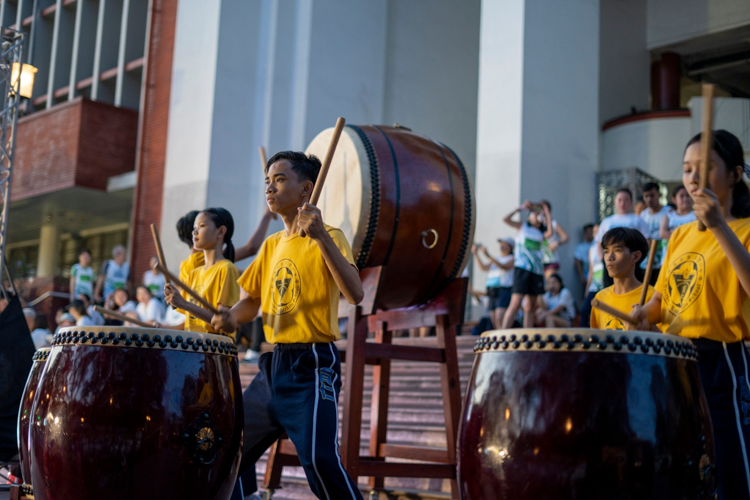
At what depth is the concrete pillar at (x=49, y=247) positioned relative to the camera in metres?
15.6

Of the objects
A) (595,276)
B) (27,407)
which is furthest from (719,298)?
(595,276)

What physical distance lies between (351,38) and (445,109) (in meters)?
2.10

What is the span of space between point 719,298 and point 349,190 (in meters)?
1.82

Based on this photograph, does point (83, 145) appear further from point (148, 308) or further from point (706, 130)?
point (706, 130)

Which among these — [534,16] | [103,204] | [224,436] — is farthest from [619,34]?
[224,436]

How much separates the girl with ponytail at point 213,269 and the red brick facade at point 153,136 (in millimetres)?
7539

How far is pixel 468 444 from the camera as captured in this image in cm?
177

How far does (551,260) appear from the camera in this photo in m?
7.50

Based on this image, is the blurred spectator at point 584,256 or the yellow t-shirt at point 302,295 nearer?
the yellow t-shirt at point 302,295

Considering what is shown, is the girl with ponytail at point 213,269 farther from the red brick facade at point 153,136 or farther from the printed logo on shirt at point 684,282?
the red brick facade at point 153,136

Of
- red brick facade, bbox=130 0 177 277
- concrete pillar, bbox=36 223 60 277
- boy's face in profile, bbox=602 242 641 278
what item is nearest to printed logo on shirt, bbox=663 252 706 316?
boy's face in profile, bbox=602 242 641 278

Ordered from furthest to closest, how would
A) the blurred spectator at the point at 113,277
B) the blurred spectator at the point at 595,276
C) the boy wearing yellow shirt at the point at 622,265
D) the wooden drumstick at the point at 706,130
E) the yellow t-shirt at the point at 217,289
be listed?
the blurred spectator at the point at 113,277 < the blurred spectator at the point at 595,276 < the yellow t-shirt at the point at 217,289 < the boy wearing yellow shirt at the point at 622,265 < the wooden drumstick at the point at 706,130

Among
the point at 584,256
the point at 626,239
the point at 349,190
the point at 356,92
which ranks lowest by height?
the point at 626,239

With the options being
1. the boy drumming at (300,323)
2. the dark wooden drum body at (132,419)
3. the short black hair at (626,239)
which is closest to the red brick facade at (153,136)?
the boy drumming at (300,323)
